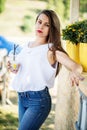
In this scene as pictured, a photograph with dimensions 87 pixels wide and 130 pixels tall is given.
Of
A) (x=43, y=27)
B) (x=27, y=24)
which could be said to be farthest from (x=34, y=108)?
(x=27, y=24)

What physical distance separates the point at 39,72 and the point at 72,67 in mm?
287

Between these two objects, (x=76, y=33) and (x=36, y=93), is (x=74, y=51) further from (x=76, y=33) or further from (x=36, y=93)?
(x=36, y=93)

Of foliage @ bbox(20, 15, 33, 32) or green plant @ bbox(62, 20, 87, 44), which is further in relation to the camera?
foliage @ bbox(20, 15, 33, 32)

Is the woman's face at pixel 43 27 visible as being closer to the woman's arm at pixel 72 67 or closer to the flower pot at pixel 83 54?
the woman's arm at pixel 72 67

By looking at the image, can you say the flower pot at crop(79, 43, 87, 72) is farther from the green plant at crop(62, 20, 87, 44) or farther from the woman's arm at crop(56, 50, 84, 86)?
the woman's arm at crop(56, 50, 84, 86)

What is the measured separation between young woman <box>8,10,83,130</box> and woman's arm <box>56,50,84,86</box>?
0.02m

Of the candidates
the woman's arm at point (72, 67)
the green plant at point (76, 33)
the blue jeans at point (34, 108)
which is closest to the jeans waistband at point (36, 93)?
the blue jeans at point (34, 108)

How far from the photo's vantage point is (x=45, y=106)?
1.87 m

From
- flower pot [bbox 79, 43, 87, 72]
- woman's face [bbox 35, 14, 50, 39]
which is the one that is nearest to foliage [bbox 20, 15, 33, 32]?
flower pot [bbox 79, 43, 87, 72]

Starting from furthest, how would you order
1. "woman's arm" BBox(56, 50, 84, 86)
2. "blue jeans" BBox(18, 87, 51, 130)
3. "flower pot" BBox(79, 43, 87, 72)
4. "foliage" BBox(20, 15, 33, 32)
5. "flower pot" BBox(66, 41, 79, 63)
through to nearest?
1. "foliage" BBox(20, 15, 33, 32)
2. "flower pot" BBox(66, 41, 79, 63)
3. "flower pot" BBox(79, 43, 87, 72)
4. "blue jeans" BBox(18, 87, 51, 130)
5. "woman's arm" BBox(56, 50, 84, 86)

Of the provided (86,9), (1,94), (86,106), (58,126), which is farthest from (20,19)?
(86,106)

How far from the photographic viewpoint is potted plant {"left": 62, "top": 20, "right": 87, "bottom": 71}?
2.14 meters

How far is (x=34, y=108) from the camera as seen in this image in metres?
1.85

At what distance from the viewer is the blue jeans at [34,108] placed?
1.84 metres
